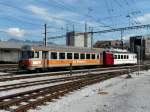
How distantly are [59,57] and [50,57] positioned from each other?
177cm

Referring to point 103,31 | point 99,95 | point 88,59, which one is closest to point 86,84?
point 99,95

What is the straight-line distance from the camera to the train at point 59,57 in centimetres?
3394

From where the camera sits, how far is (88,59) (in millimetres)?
44719

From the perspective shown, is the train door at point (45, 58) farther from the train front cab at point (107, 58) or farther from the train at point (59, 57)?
the train front cab at point (107, 58)

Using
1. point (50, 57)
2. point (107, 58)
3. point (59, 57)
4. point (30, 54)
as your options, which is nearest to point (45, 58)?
point (50, 57)

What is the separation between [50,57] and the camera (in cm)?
3606

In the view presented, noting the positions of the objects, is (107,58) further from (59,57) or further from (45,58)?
(45,58)

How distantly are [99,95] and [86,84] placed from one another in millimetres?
5443

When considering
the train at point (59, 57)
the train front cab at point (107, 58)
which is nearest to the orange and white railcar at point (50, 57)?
the train at point (59, 57)

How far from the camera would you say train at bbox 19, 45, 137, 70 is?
3394 centimetres

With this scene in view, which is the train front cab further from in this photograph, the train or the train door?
the train door

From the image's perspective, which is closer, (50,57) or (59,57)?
(50,57)

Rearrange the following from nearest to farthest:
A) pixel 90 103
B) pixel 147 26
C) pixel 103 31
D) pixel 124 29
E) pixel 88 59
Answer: pixel 90 103 < pixel 88 59 < pixel 147 26 < pixel 124 29 < pixel 103 31

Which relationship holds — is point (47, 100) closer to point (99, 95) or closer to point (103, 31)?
point (99, 95)
